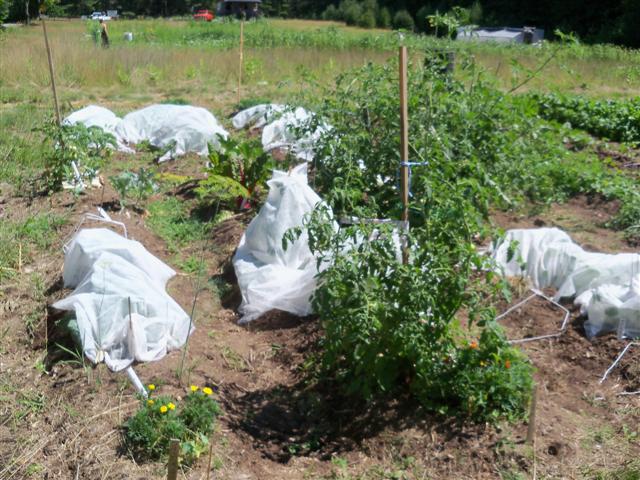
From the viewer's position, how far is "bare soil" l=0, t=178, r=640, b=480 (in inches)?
125

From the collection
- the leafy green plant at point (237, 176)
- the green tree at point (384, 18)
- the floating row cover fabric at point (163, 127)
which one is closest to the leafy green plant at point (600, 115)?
the floating row cover fabric at point (163, 127)

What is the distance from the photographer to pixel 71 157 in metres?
6.18

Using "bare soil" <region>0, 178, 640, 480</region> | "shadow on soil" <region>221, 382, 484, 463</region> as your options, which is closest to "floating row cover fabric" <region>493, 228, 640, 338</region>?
"bare soil" <region>0, 178, 640, 480</region>

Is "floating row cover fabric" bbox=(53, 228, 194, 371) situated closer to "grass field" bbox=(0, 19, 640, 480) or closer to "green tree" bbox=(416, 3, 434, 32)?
"grass field" bbox=(0, 19, 640, 480)

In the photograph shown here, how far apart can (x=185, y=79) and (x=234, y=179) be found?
23.9ft

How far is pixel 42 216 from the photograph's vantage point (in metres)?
5.71

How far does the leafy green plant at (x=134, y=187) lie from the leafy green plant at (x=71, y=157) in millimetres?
275

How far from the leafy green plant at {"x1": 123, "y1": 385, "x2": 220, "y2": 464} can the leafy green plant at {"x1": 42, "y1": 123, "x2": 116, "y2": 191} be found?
339 cm

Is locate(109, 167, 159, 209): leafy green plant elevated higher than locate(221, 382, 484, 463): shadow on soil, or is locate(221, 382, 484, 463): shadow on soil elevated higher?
locate(109, 167, 159, 209): leafy green plant

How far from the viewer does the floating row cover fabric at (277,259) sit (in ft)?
15.1

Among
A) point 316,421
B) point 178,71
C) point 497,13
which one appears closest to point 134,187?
point 316,421

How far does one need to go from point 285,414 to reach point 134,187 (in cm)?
326

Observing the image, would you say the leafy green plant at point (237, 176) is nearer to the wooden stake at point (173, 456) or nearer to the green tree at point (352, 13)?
the wooden stake at point (173, 456)

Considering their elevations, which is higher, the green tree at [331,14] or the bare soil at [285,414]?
the green tree at [331,14]
